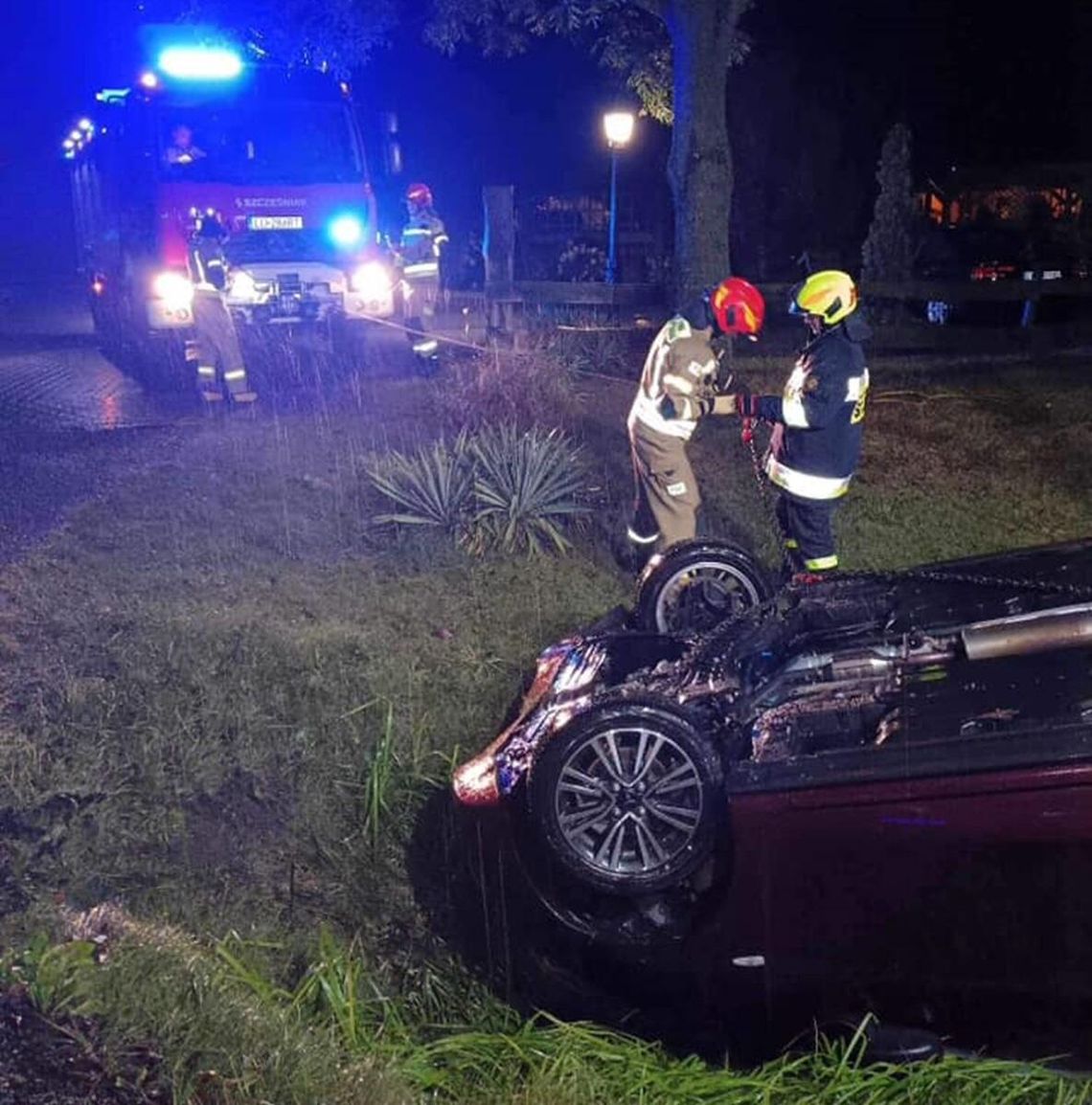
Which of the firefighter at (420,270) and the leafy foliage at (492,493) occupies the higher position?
the firefighter at (420,270)

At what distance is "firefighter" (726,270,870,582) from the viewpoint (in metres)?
5.93

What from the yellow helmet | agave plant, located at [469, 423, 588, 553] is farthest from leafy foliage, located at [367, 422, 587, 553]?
the yellow helmet

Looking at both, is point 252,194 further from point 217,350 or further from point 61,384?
point 61,384

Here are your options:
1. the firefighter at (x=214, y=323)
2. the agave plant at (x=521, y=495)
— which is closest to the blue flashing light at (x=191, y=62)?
the firefighter at (x=214, y=323)

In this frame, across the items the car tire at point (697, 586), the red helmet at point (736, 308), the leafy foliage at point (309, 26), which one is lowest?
the car tire at point (697, 586)

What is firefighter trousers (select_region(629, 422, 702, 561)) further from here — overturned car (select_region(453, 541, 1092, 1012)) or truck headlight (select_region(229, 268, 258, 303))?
truck headlight (select_region(229, 268, 258, 303))

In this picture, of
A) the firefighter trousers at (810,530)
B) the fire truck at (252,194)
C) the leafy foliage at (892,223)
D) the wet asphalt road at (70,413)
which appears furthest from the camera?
the leafy foliage at (892,223)

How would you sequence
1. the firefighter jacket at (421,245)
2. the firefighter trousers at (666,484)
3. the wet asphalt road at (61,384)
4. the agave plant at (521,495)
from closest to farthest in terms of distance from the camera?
the firefighter trousers at (666,484) < the agave plant at (521,495) < the wet asphalt road at (61,384) < the firefighter jacket at (421,245)

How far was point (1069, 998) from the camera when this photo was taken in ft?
10.3

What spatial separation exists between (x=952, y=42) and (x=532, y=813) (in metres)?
21.7

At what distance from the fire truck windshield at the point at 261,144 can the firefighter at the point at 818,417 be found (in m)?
7.84

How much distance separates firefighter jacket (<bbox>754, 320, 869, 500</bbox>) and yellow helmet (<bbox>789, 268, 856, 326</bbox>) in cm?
7

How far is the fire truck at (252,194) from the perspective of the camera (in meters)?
12.2

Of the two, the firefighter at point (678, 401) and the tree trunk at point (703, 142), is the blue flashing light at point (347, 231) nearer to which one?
the tree trunk at point (703, 142)
